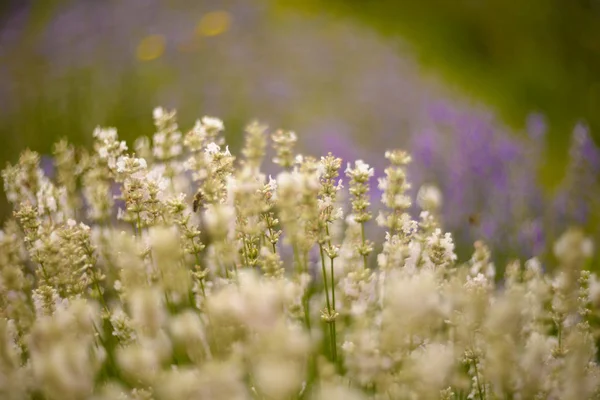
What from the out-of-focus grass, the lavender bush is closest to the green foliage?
the out-of-focus grass

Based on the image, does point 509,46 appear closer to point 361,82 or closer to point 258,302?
point 361,82

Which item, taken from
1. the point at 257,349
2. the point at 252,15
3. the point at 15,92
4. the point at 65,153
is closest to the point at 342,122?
the point at 252,15

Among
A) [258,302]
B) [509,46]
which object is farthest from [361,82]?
[258,302]

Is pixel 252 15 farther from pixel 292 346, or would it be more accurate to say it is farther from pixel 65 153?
pixel 292 346

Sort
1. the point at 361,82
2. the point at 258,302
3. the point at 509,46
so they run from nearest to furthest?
1. the point at 258,302
2. the point at 361,82
3. the point at 509,46

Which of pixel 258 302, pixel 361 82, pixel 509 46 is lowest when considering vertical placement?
pixel 258 302

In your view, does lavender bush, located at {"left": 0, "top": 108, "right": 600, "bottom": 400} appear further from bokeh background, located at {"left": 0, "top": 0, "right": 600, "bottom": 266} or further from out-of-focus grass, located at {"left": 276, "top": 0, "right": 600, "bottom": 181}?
out-of-focus grass, located at {"left": 276, "top": 0, "right": 600, "bottom": 181}
